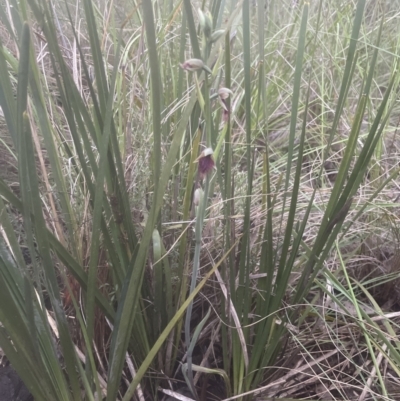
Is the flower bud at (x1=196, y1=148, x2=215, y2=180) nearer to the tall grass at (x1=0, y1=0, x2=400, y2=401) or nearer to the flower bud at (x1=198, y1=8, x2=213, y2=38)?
the tall grass at (x1=0, y1=0, x2=400, y2=401)

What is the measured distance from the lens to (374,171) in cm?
105

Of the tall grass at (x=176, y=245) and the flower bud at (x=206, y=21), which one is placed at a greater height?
the flower bud at (x=206, y=21)

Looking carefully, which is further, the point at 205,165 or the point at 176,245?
the point at 176,245

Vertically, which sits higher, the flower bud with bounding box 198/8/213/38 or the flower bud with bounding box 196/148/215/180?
the flower bud with bounding box 198/8/213/38

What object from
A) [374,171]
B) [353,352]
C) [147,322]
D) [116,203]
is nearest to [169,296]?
[147,322]

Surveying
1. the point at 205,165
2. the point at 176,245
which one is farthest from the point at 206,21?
the point at 176,245

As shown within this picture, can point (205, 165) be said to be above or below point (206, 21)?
below

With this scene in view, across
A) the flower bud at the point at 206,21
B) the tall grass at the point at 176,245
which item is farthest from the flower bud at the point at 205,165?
the flower bud at the point at 206,21

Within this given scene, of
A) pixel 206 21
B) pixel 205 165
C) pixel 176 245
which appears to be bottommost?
pixel 176 245

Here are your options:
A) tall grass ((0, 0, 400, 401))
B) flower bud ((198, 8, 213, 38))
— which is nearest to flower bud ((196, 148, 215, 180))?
tall grass ((0, 0, 400, 401))

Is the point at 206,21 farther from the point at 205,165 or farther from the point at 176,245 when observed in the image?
the point at 176,245

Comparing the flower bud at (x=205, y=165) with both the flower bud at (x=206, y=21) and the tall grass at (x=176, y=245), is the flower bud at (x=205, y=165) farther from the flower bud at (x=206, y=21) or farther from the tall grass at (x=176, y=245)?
the flower bud at (x=206, y=21)

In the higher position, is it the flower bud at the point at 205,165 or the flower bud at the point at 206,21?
the flower bud at the point at 206,21

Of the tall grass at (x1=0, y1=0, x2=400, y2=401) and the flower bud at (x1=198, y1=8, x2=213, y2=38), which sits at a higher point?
the flower bud at (x1=198, y1=8, x2=213, y2=38)
